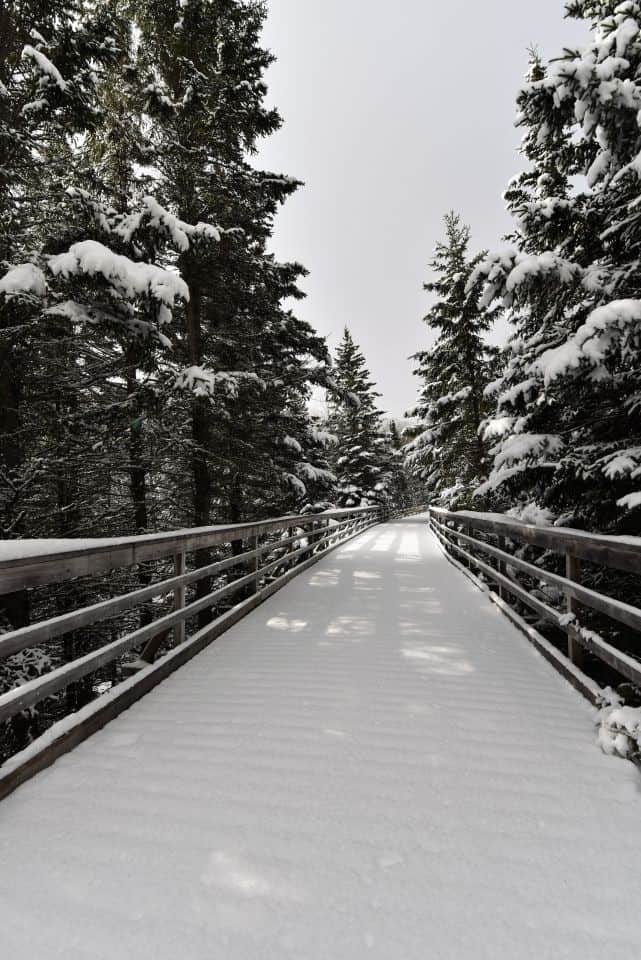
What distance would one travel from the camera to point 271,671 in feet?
12.6

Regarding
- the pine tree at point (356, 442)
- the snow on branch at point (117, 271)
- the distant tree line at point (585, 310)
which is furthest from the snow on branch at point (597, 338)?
the pine tree at point (356, 442)

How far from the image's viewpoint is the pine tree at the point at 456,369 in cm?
1722

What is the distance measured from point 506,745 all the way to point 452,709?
19.3 inches

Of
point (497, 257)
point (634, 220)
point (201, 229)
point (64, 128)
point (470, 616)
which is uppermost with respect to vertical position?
point (64, 128)

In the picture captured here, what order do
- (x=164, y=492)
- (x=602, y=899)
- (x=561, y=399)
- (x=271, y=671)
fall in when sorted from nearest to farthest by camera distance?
(x=602, y=899), (x=271, y=671), (x=561, y=399), (x=164, y=492)

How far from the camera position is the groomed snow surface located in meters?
1.48

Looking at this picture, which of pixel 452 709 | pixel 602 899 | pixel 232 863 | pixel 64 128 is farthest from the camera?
pixel 64 128

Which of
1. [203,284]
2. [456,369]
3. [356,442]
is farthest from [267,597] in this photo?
[356,442]

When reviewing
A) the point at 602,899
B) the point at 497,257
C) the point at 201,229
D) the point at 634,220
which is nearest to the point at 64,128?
the point at 201,229

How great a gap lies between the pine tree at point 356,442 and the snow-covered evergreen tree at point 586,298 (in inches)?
998

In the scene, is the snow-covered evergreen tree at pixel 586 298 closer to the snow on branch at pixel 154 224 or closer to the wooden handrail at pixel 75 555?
the wooden handrail at pixel 75 555

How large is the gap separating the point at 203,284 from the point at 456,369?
10840 mm

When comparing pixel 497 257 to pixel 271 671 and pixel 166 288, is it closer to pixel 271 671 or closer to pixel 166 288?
pixel 166 288

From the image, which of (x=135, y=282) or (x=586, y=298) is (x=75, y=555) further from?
(x=586, y=298)
